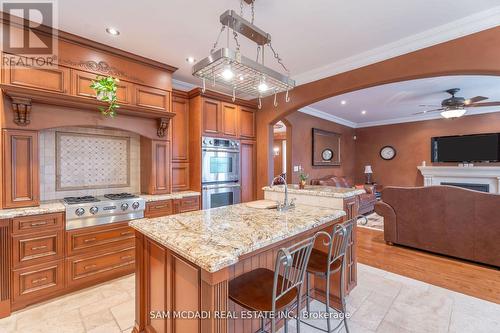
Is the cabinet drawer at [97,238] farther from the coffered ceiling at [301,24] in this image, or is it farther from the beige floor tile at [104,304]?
the coffered ceiling at [301,24]

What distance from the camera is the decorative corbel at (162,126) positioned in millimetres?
3275

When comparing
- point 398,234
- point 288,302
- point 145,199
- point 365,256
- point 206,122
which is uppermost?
point 206,122

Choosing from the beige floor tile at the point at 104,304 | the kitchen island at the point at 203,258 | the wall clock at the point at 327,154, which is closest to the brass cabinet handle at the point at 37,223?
the beige floor tile at the point at 104,304

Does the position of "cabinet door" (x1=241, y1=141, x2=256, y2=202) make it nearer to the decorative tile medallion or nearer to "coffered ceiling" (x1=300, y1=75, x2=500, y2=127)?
the decorative tile medallion

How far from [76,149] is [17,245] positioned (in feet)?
4.14

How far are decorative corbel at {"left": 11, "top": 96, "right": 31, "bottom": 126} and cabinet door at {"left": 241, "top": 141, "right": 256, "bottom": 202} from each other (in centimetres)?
284

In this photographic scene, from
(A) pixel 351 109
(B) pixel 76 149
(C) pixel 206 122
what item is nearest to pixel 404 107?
(A) pixel 351 109

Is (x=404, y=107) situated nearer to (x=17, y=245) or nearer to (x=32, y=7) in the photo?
(x=32, y=7)

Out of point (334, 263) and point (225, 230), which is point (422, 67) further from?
point (225, 230)

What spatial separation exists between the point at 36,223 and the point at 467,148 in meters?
8.89

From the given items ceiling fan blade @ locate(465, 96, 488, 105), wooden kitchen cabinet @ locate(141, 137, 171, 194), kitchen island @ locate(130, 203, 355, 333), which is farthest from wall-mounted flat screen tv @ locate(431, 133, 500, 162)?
wooden kitchen cabinet @ locate(141, 137, 171, 194)

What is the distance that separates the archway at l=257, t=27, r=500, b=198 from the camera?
85.3 inches

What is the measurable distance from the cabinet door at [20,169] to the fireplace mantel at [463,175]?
8485 mm

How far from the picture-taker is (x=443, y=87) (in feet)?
14.4
